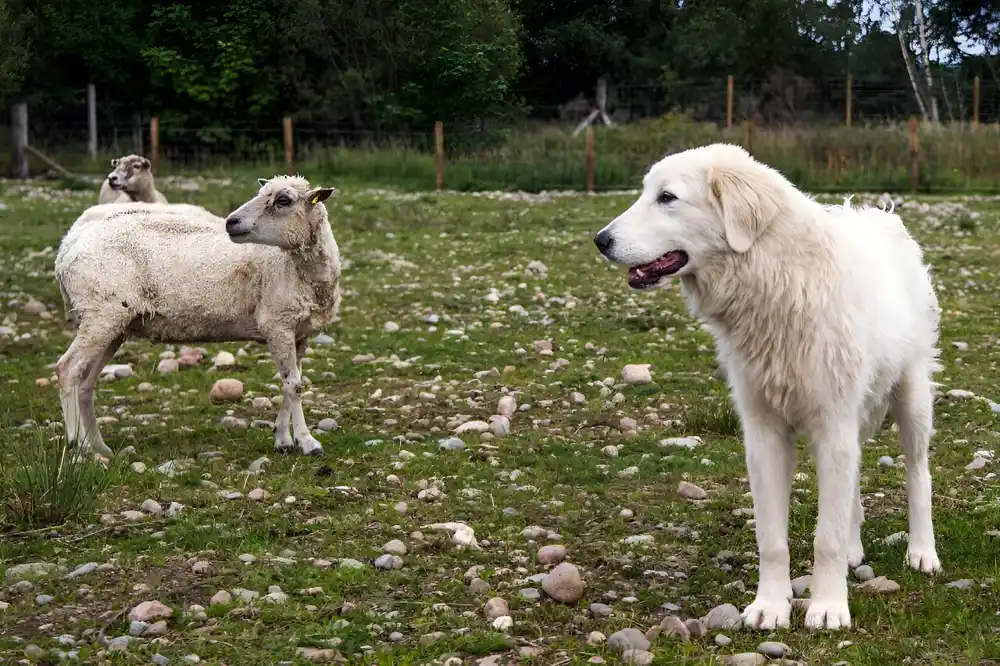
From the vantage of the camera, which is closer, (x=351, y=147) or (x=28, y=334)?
(x=28, y=334)

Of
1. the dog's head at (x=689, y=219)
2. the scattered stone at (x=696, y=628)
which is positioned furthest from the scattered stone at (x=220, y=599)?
the dog's head at (x=689, y=219)

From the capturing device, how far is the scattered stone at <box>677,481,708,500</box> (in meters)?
6.96

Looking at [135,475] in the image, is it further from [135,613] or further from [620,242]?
[620,242]

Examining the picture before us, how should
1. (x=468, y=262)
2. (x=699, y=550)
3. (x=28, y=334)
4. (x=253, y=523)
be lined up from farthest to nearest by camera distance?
(x=468, y=262)
(x=28, y=334)
(x=253, y=523)
(x=699, y=550)

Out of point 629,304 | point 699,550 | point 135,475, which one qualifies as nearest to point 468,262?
point 629,304

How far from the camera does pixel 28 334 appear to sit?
12242 millimetres

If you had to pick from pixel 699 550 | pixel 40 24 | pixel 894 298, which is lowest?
pixel 699 550

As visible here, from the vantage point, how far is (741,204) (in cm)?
525

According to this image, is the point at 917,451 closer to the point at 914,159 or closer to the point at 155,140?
the point at 914,159

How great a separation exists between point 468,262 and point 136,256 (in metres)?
8.74

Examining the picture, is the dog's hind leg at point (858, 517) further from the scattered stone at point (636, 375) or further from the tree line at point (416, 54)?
the tree line at point (416, 54)

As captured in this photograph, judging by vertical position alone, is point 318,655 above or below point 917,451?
below

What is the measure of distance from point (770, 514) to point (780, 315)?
0.90m

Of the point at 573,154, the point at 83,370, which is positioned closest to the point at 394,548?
the point at 83,370
